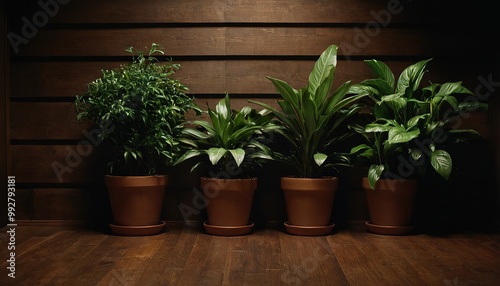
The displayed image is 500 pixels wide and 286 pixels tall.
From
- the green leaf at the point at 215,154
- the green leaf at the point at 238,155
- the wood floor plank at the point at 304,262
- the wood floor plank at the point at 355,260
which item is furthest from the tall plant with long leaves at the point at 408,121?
the green leaf at the point at 215,154

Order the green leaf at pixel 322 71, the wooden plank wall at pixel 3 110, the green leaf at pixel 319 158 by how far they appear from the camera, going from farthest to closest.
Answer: the wooden plank wall at pixel 3 110
the green leaf at pixel 322 71
the green leaf at pixel 319 158

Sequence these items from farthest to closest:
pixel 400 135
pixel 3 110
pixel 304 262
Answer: pixel 3 110 < pixel 400 135 < pixel 304 262

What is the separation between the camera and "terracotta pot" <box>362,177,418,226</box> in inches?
125

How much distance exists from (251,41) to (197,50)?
0.36 m

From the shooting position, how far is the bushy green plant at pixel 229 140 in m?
3.17

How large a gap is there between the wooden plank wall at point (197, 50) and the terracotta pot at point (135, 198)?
1.13ft

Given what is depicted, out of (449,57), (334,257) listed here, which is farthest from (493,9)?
(334,257)

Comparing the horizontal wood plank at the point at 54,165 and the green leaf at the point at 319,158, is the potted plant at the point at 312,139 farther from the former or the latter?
the horizontal wood plank at the point at 54,165

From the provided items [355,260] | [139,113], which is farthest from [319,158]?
[139,113]

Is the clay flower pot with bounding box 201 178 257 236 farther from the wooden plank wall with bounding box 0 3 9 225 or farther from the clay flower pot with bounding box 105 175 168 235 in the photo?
the wooden plank wall with bounding box 0 3 9 225

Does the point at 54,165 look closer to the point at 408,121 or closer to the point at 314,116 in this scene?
the point at 314,116

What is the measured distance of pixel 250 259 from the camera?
257 cm

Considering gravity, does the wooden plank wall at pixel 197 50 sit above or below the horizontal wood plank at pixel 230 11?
below

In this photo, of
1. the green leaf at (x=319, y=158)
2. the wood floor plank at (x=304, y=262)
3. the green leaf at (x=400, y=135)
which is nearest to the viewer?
the wood floor plank at (x=304, y=262)
